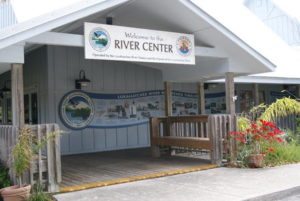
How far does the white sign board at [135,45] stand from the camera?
775 centimetres

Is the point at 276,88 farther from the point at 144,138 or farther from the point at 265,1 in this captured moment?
the point at 265,1

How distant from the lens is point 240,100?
55.0ft

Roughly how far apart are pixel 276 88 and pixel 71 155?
33.8 feet

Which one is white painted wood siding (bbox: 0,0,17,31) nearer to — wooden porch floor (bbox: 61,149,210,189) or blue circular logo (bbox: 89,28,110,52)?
wooden porch floor (bbox: 61,149,210,189)

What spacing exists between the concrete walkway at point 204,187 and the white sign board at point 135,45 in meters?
2.50

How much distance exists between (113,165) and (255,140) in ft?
11.5

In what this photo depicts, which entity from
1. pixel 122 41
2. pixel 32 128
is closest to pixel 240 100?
pixel 122 41

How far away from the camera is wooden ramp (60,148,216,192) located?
7867 mm

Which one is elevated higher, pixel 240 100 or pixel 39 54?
pixel 39 54

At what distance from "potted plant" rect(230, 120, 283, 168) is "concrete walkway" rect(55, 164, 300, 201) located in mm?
619

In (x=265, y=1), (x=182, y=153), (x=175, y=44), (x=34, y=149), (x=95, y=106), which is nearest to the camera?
(x=34, y=149)

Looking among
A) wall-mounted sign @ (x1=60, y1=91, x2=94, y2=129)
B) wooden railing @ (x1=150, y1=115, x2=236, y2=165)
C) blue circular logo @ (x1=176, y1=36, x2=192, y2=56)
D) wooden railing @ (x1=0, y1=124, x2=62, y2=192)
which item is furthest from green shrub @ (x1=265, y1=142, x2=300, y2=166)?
wall-mounted sign @ (x1=60, y1=91, x2=94, y2=129)

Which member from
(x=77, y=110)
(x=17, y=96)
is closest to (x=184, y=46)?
(x=17, y=96)

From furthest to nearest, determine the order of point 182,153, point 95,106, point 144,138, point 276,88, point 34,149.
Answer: point 276,88, point 144,138, point 95,106, point 182,153, point 34,149
